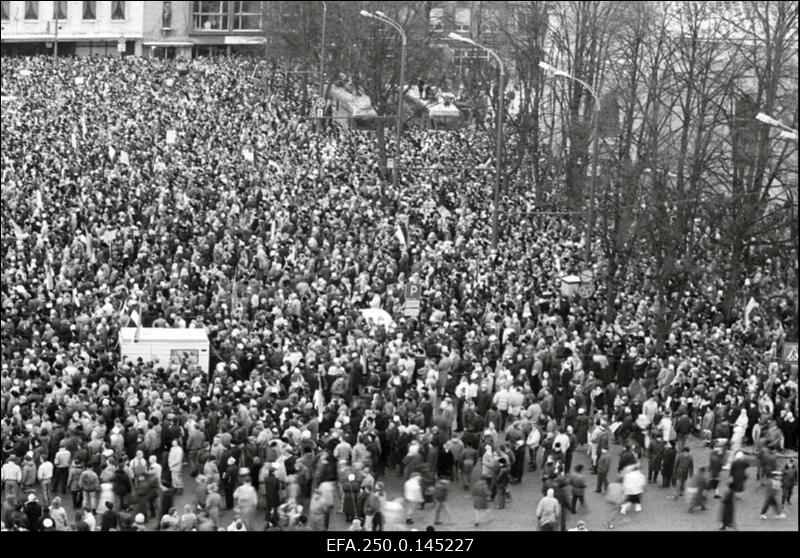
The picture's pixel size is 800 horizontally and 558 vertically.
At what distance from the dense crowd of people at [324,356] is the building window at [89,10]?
136 ft

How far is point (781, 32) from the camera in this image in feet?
134

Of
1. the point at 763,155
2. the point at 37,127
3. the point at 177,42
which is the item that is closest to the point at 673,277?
the point at 763,155

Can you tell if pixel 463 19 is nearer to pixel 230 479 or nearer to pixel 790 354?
pixel 790 354

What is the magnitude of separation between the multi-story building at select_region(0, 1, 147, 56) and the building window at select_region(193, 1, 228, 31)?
10.7 ft

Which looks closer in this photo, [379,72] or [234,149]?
[234,149]

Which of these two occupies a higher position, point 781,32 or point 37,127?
point 781,32

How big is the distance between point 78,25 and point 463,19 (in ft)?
70.1

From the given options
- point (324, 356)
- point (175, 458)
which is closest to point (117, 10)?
point (324, 356)

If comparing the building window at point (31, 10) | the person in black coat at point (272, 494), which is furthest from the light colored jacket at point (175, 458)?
the building window at point (31, 10)

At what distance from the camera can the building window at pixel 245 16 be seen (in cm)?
9075

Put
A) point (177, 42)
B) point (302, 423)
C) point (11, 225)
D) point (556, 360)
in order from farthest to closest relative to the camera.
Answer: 1. point (177, 42)
2. point (11, 225)
3. point (556, 360)
4. point (302, 423)

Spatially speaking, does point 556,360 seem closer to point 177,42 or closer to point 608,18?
point 608,18

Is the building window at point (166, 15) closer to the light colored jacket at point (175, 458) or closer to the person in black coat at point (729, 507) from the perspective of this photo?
the light colored jacket at point (175, 458)

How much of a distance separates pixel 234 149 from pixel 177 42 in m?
43.6
